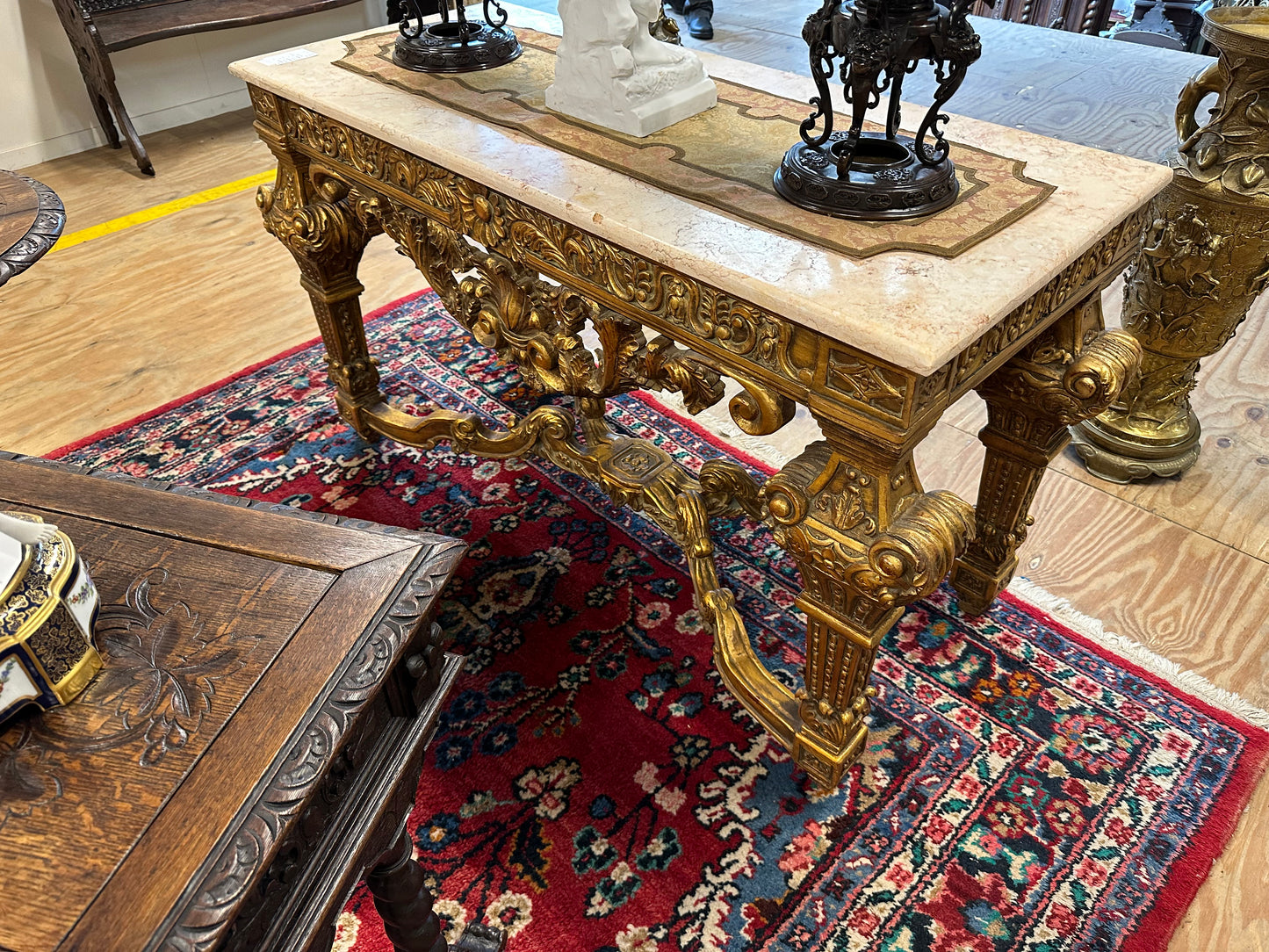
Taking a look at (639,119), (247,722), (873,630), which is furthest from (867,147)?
(247,722)

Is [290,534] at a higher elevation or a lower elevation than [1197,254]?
higher

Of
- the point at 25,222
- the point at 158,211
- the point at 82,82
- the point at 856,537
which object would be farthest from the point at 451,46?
the point at 82,82

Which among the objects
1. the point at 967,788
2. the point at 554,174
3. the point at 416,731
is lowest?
the point at 967,788

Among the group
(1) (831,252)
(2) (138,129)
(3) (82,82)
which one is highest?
(1) (831,252)

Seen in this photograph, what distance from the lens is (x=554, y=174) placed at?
164 centimetres

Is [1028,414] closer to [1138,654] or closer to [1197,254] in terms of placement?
[1138,654]

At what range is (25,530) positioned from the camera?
102cm

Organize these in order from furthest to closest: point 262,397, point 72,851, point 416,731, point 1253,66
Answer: point 262,397 < point 1253,66 < point 416,731 < point 72,851

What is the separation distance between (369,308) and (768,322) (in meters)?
2.53

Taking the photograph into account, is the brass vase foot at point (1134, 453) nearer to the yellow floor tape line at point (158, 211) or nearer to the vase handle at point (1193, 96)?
the vase handle at point (1193, 96)

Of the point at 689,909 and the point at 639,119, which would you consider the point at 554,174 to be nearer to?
the point at 639,119

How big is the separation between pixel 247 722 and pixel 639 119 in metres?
1.30

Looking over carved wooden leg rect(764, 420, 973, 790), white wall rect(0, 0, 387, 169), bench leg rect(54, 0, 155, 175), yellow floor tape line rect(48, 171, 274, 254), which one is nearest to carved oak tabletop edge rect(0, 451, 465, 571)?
carved wooden leg rect(764, 420, 973, 790)

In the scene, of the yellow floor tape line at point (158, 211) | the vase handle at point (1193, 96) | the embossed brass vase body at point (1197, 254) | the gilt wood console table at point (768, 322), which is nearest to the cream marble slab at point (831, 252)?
the gilt wood console table at point (768, 322)
